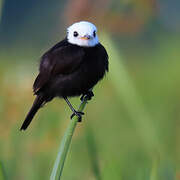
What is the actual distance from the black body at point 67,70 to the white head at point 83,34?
0.11 ft

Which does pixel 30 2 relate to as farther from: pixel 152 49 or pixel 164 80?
pixel 164 80

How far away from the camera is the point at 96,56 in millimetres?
3510

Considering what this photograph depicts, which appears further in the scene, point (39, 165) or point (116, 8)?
point (116, 8)

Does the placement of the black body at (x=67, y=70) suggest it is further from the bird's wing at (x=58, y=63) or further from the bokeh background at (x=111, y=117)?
the bokeh background at (x=111, y=117)

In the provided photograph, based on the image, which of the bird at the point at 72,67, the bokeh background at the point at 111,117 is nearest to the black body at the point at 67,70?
the bird at the point at 72,67

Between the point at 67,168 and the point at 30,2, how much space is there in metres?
5.21

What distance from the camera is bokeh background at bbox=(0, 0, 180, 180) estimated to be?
9.70ft

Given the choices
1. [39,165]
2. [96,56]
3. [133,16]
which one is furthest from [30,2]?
[39,165]

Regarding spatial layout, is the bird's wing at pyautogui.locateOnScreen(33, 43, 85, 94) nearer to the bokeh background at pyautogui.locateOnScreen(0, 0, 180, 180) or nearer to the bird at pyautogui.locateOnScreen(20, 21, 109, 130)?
the bird at pyautogui.locateOnScreen(20, 21, 109, 130)

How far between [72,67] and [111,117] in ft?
3.96

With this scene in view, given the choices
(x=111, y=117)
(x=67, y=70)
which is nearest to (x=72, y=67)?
(x=67, y=70)

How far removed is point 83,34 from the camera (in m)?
3.50

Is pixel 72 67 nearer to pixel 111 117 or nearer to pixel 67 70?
pixel 67 70

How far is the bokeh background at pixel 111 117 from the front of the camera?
2955mm
